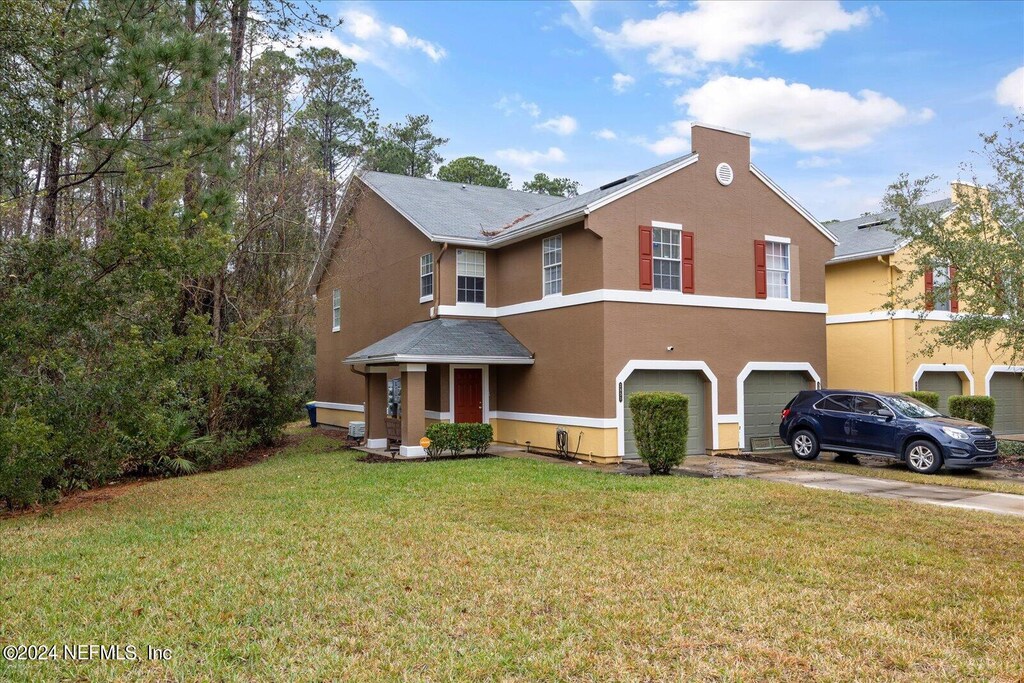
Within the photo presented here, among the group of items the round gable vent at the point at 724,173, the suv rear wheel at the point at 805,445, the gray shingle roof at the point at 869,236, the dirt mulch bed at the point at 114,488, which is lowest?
the dirt mulch bed at the point at 114,488

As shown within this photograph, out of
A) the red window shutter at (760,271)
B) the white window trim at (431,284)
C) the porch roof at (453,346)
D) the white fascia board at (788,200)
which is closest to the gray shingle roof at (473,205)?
the white window trim at (431,284)

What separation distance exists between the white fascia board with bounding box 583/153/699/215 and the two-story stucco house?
36mm

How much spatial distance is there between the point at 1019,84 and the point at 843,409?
907 cm

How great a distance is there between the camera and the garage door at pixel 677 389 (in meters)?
16.0

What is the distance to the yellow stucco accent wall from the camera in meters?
15.4

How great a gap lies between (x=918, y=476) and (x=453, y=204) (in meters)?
14.6

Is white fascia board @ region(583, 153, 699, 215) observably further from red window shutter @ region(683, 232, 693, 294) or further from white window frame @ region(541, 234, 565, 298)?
white window frame @ region(541, 234, 565, 298)

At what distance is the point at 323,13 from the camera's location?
522 inches

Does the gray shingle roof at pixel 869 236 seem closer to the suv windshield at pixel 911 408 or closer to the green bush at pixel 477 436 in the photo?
the suv windshield at pixel 911 408

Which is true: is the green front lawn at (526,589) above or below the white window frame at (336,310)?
below

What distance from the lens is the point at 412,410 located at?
1656cm

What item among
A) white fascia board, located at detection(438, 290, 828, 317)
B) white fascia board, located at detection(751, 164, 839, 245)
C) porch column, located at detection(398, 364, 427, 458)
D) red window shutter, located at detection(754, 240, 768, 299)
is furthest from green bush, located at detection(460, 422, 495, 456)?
white fascia board, located at detection(751, 164, 839, 245)

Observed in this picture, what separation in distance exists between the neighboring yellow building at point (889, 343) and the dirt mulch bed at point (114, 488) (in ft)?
56.6

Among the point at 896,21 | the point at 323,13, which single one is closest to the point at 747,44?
the point at 896,21
